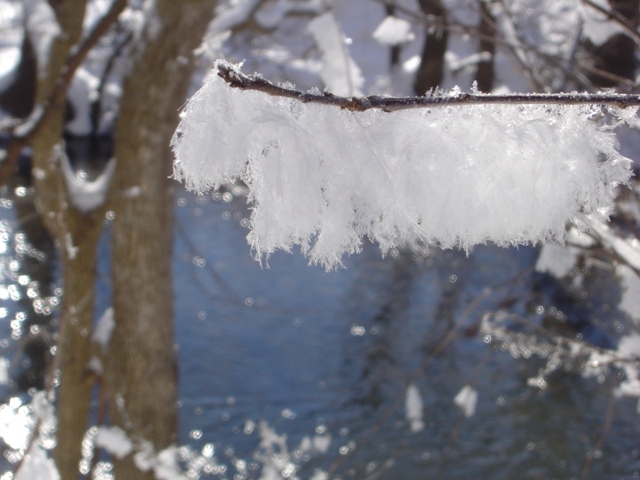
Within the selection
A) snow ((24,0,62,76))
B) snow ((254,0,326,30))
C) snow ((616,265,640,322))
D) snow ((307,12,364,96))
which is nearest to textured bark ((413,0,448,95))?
snow ((254,0,326,30))

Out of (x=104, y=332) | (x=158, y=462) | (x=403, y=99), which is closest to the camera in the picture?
(x=403, y=99)

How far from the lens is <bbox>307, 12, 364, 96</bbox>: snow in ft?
7.74

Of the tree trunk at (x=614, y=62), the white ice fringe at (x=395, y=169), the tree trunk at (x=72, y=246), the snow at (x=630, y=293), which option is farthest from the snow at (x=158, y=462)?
the tree trunk at (x=614, y=62)

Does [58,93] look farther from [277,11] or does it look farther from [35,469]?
[35,469]

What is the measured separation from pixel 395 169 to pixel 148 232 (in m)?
2.70

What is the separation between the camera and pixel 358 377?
20.5 ft

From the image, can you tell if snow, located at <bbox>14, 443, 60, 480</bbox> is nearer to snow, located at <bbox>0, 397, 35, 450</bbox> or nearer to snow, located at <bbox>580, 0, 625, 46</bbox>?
snow, located at <bbox>580, 0, 625, 46</bbox>

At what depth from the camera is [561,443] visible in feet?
17.6

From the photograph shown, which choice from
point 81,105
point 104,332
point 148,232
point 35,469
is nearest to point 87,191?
point 148,232

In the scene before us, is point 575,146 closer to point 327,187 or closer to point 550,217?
point 550,217

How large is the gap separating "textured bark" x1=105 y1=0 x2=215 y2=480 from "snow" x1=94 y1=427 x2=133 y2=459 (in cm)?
6

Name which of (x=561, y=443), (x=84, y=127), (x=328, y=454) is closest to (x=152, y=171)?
(x=328, y=454)

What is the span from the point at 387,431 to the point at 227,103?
5311mm

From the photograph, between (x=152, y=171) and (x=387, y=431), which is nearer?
(x=152, y=171)
